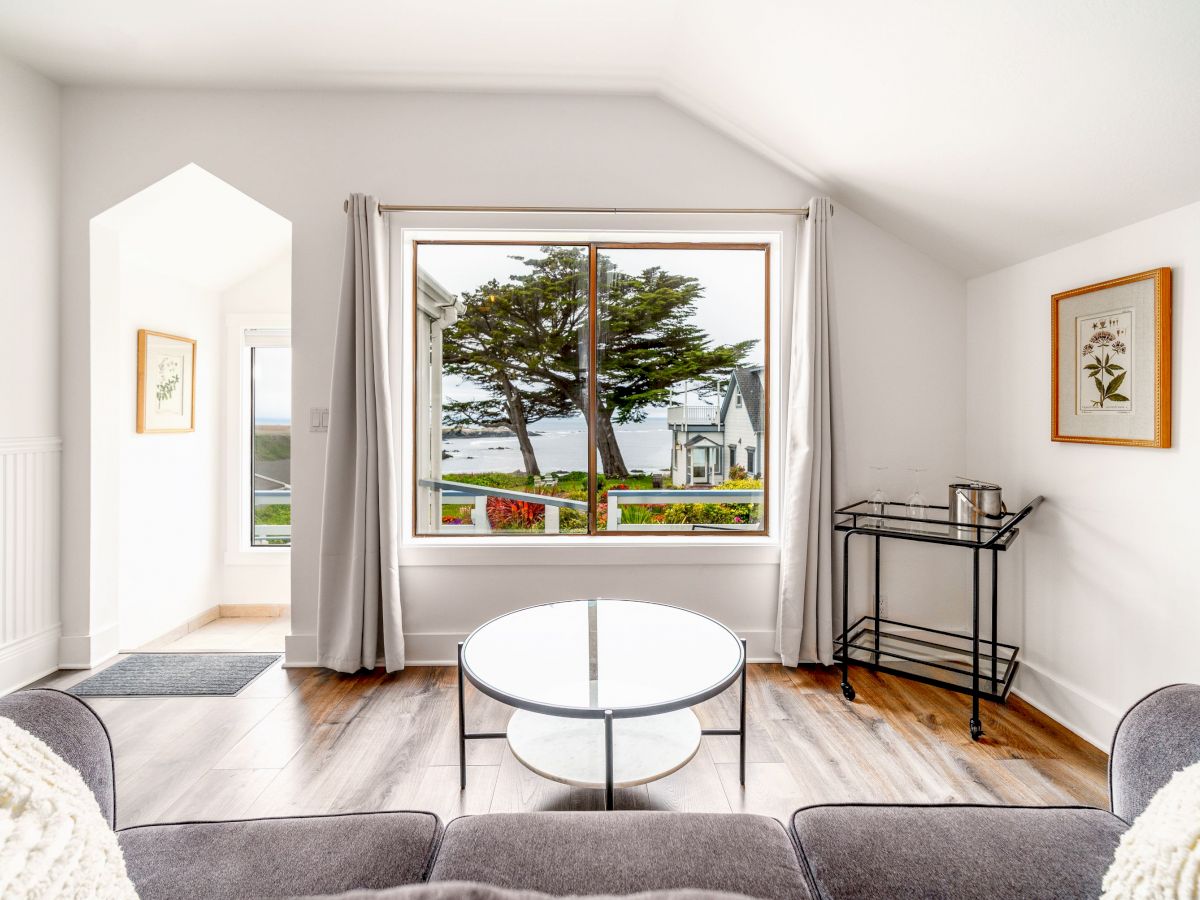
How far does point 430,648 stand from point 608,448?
1.33 meters

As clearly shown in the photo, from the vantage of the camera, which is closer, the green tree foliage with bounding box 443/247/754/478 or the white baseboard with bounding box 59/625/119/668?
the white baseboard with bounding box 59/625/119/668

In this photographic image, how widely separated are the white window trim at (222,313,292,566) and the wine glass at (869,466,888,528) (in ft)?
11.1

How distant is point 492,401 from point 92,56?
2284 millimetres

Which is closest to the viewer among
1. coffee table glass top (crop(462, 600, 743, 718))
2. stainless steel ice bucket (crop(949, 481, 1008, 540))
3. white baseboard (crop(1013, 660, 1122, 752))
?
coffee table glass top (crop(462, 600, 743, 718))

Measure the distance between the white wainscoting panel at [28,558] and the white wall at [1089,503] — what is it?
4.36 meters

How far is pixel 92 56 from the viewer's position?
2621 millimetres

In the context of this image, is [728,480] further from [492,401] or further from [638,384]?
[492,401]

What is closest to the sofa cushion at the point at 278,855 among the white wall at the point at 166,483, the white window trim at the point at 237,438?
the white wall at the point at 166,483

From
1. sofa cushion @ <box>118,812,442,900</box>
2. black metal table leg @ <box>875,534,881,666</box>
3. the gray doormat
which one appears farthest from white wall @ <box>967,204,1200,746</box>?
the gray doormat

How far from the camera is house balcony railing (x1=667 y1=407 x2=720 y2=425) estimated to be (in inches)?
124

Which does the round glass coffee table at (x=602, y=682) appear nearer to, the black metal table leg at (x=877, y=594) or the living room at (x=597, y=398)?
the living room at (x=597, y=398)

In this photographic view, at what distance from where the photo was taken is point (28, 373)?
267 cm

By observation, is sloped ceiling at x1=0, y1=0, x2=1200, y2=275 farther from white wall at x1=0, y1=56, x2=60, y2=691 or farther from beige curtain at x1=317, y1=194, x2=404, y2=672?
beige curtain at x1=317, y1=194, x2=404, y2=672

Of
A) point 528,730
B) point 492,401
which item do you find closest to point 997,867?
point 528,730
